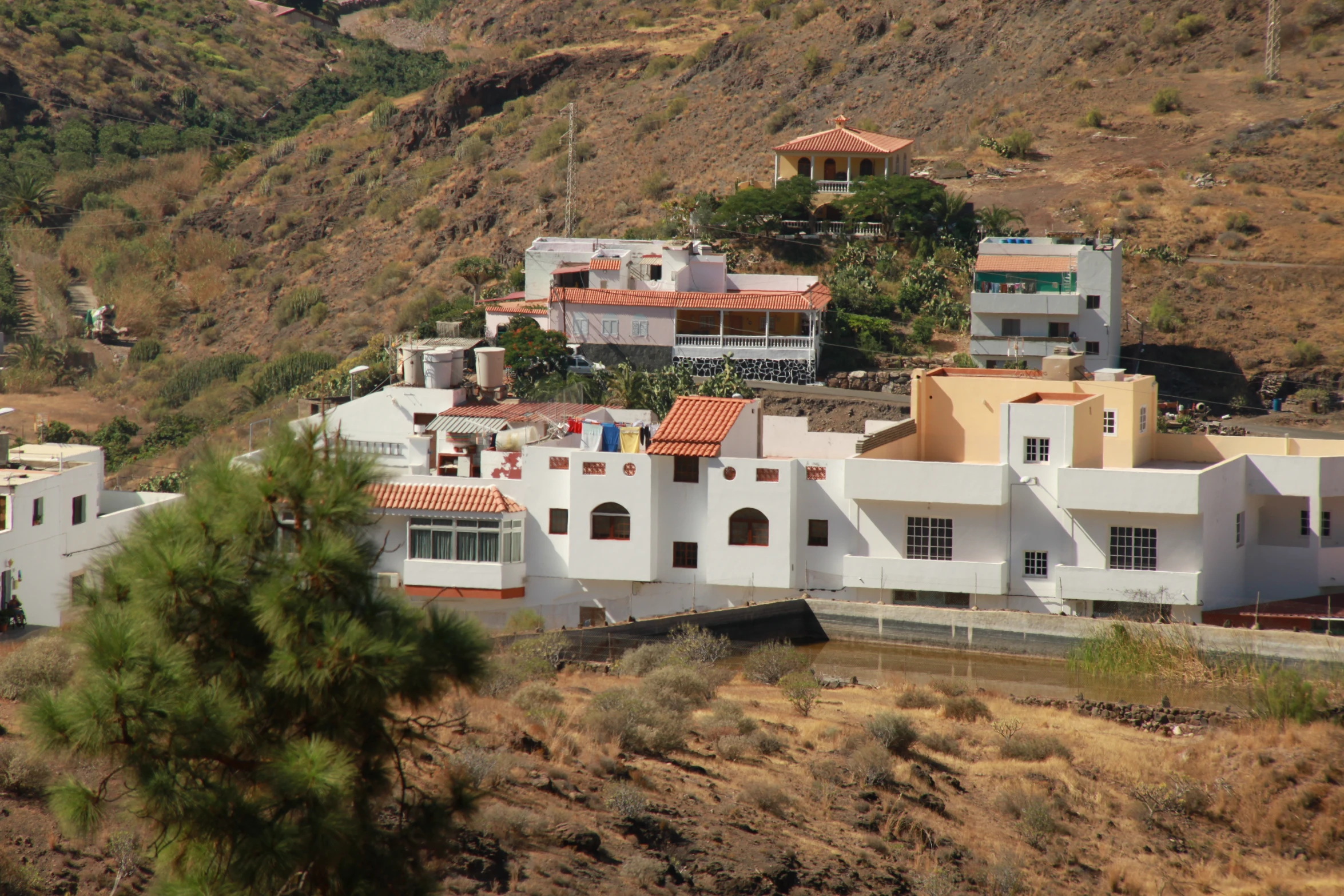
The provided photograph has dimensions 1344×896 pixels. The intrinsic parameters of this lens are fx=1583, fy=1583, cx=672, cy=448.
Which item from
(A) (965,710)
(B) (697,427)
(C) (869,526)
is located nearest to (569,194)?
(B) (697,427)

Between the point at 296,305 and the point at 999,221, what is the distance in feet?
119

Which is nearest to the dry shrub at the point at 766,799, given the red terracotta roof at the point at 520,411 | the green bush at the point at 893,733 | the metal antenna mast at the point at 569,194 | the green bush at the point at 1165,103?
the green bush at the point at 893,733

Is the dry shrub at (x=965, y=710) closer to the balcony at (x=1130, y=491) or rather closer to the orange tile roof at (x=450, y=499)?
the balcony at (x=1130, y=491)

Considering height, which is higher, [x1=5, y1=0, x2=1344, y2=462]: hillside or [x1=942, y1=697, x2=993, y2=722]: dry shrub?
[x1=5, y1=0, x2=1344, y2=462]: hillside

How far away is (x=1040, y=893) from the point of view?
20141 millimetres

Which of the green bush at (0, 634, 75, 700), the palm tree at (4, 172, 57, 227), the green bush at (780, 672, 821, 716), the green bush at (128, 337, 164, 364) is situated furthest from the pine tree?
the palm tree at (4, 172, 57, 227)

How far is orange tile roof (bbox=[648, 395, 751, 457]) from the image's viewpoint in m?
35.2

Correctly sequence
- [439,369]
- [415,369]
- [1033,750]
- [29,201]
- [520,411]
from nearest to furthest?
[1033,750], [520,411], [439,369], [415,369], [29,201]

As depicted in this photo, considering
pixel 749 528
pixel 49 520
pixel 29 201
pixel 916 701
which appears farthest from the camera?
pixel 29 201

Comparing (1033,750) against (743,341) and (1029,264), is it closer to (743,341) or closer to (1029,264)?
(743,341)

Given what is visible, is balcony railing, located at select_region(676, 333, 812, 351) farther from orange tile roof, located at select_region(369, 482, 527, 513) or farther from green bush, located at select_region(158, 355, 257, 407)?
green bush, located at select_region(158, 355, 257, 407)

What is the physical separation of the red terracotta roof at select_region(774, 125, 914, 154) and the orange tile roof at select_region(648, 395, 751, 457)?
35213 mm

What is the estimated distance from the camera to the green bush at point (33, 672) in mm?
20578

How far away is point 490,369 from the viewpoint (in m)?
43.1
